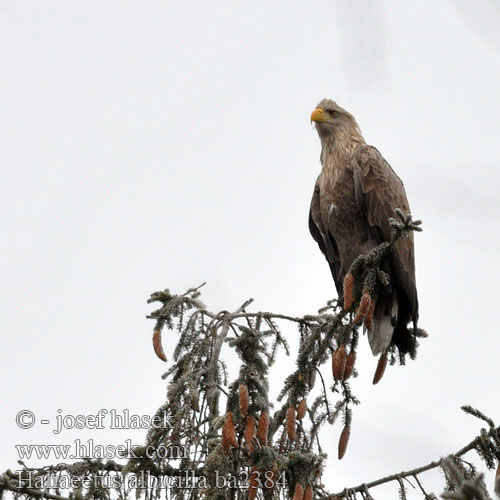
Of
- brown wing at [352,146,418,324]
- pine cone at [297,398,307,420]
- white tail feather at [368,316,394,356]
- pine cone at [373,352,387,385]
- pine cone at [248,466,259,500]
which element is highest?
brown wing at [352,146,418,324]

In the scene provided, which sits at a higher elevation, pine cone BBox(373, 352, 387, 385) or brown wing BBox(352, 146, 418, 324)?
brown wing BBox(352, 146, 418, 324)

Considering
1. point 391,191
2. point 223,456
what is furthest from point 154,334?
point 391,191

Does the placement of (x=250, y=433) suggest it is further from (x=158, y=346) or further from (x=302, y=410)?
(x=158, y=346)

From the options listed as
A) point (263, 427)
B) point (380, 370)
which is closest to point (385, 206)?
point (380, 370)

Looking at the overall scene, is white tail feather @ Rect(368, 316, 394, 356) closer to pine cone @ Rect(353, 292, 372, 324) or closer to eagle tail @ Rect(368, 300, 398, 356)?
eagle tail @ Rect(368, 300, 398, 356)

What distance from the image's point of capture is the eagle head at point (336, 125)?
7.13m

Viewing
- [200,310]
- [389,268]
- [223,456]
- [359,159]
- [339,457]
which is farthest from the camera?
[359,159]

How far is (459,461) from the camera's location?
399 cm

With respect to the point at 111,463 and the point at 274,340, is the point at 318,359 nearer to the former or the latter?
the point at 274,340

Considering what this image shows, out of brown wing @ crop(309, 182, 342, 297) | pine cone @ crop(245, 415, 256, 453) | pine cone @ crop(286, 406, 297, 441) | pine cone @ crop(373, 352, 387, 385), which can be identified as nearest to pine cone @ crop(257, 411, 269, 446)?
pine cone @ crop(245, 415, 256, 453)

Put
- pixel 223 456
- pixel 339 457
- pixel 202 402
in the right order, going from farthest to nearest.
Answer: pixel 202 402 < pixel 339 457 < pixel 223 456

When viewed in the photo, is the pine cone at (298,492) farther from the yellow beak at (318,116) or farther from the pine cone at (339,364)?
the yellow beak at (318,116)

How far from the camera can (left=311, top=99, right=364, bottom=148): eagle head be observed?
23.4ft

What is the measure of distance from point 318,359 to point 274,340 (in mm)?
779
